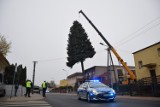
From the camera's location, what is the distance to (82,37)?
4656cm

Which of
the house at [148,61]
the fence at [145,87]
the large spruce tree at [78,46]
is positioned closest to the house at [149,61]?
the house at [148,61]

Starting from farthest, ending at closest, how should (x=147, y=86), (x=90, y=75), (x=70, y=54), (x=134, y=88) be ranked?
1. (x=90, y=75)
2. (x=70, y=54)
3. (x=134, y=88)
4. (x=147, y=86)

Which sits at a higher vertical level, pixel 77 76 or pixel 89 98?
pixel 77 76

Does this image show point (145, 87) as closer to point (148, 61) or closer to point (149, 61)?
point (149, 61)

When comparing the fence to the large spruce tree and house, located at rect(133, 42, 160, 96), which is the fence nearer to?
house, located at rect(133, 42, 160, 96)

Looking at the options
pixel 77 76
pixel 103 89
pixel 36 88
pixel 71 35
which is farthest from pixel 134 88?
pixel 77 76

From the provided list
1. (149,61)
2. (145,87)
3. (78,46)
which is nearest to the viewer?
(145,87)

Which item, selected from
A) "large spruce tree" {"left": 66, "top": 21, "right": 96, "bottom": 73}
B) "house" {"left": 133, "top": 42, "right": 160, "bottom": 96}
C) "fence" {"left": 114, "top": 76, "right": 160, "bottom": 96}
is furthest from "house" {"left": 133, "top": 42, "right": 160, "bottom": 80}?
"large spruce tree" {"left": 66, "top": 21, "right": 96, "bottom": 73}

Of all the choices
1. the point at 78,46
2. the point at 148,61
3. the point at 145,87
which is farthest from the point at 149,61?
the point at 78,46

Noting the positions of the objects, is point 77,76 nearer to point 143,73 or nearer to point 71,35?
point 71,35

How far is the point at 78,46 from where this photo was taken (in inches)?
1778

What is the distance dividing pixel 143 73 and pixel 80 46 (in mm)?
19756

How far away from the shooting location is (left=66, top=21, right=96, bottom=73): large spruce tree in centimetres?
4412

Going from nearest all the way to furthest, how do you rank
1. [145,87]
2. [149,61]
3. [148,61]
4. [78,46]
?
[145,87]
[149,61]
[148,61]
[78,46]
